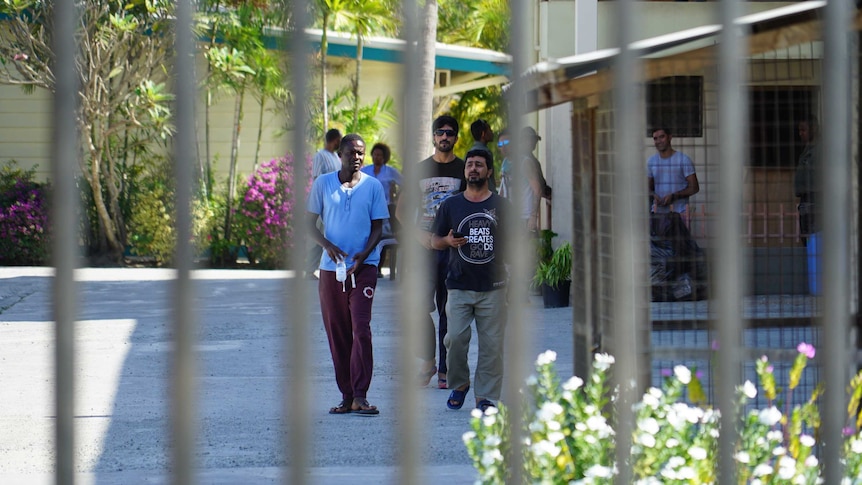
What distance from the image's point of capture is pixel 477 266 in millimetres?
7070

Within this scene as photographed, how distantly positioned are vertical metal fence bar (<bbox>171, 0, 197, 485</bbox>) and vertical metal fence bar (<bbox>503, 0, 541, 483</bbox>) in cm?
44

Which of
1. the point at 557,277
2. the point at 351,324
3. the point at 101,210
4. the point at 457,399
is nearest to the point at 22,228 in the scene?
the point at 101,210

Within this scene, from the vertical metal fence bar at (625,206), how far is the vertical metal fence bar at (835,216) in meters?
0.30

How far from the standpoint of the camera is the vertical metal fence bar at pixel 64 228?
4.87 ft

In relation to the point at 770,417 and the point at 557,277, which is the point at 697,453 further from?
the point at 557,277

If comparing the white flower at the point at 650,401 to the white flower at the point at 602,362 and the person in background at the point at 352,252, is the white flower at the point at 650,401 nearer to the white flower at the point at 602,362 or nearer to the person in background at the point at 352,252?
Answer: the white flower at the point at 602,362

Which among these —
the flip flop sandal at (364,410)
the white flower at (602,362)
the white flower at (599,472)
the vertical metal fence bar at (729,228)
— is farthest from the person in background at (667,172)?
the vertical metal fence bar at (729,228)

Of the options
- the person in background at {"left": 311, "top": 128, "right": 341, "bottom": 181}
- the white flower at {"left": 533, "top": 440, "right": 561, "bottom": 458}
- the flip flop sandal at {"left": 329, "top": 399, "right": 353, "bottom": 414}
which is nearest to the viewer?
the white flower at {"left": 533, "top": 440, "right": 561, "bottom": 458}

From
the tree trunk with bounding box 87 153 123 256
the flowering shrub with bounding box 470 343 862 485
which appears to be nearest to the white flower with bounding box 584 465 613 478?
the flowering shrub with bounding box 470 343 862 485

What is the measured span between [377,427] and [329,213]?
1.32 metres

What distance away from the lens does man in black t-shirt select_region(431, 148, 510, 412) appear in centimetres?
704

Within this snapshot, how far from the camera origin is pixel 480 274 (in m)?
7.09

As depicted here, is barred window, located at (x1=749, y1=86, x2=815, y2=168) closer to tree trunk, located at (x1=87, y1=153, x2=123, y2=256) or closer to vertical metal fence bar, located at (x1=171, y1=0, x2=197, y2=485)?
vertical metal fence bar, located at (x1=171, y1=0, x2=197, y2=485)

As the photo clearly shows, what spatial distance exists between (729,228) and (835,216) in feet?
0.59
